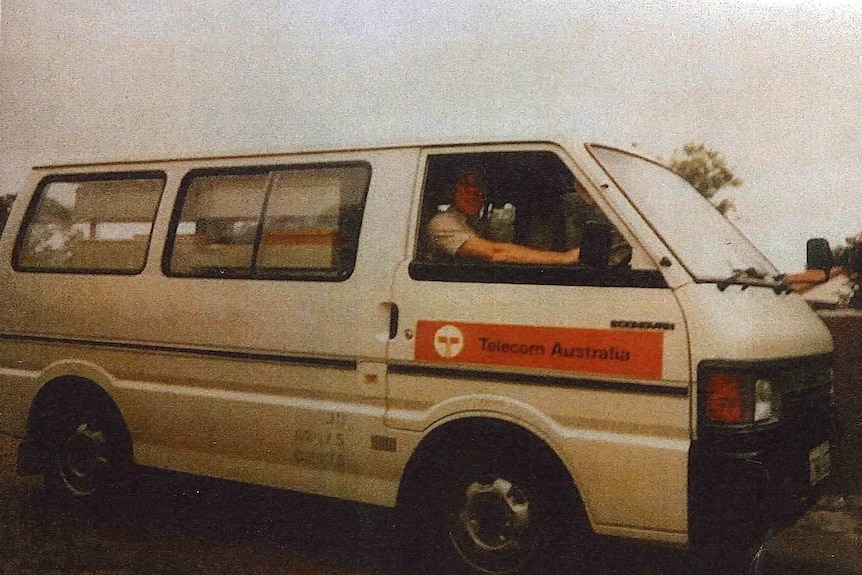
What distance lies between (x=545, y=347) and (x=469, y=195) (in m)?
0.95

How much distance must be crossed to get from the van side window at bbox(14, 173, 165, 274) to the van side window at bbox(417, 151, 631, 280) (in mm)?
1929

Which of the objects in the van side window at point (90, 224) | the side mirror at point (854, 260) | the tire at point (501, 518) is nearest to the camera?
the tire at point (501, 518)

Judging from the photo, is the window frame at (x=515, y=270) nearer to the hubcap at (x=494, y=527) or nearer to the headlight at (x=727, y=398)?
the headlight at (x=727, y=398)

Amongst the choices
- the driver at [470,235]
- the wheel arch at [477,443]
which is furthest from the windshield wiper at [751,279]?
the wheel arch at [477,443]

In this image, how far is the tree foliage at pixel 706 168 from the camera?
830cm

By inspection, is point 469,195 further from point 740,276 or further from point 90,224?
point 90,224

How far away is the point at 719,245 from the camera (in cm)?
Answer: 378

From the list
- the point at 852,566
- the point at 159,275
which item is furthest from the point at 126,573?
the point at 852,566

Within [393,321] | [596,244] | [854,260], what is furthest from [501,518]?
[854,260]

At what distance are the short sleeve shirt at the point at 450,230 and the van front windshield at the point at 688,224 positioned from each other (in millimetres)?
716

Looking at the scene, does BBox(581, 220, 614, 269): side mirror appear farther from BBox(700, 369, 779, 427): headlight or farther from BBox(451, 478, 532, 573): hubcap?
BBox(451, 478, 532, 573): hubcap

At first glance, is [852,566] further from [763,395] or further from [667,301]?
[667,301]

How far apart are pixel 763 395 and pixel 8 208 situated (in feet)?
17.0

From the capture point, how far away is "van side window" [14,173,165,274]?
190 inches
